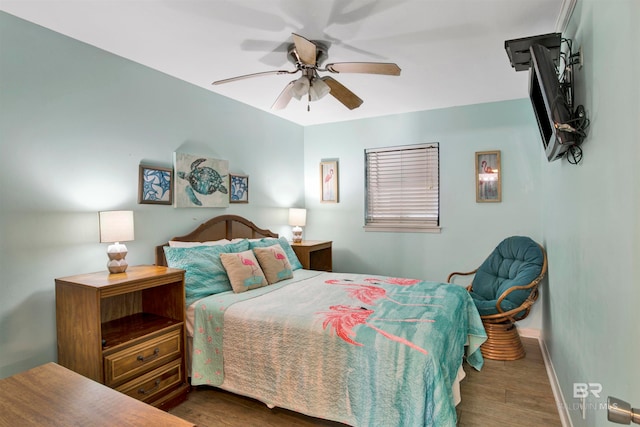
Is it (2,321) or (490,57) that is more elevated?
(490,57)

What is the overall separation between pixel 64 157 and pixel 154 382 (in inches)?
A: 64.8

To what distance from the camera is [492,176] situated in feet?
13.0

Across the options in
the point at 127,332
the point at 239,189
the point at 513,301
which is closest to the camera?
the point at 127,332

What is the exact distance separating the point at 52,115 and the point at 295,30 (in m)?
1.72

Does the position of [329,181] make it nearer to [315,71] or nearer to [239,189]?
[239,189]

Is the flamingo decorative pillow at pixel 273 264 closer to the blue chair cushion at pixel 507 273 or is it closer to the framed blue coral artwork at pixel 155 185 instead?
the framed blue coral artwork at pixel 155 185

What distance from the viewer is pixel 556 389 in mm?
2529

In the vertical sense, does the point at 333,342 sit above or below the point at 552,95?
below

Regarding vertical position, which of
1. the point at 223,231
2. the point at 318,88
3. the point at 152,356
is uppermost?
the point at 318,88

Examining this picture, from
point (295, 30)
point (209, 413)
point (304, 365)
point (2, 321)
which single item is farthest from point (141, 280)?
point (295, 30)

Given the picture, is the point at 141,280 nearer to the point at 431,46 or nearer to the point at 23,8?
the point at 23,8

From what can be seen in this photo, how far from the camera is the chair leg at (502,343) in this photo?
3.24 meters

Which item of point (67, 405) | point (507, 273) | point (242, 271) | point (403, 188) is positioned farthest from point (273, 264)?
point (507, 273)

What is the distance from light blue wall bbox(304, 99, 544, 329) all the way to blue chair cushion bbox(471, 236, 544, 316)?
0.30 metres
